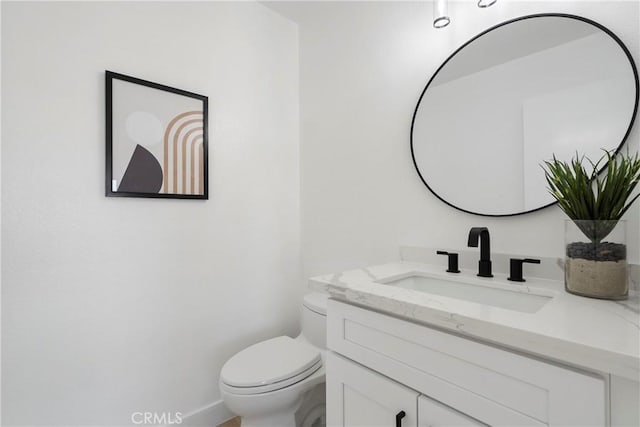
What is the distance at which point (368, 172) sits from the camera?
1.60m

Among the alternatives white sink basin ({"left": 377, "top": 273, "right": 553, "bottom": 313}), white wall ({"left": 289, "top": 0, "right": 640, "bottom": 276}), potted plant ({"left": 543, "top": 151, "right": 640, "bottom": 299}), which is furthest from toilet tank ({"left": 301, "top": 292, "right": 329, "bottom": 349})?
potted plant ({"left": 543, "top": 151, "right": 640, "bottom": 299})

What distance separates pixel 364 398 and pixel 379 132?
1.18 m

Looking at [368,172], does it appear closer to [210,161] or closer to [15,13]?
[210,161]

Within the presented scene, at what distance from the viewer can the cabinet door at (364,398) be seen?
78cm

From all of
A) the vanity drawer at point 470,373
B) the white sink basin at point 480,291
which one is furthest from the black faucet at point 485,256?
the vanity drawer at point 470,373

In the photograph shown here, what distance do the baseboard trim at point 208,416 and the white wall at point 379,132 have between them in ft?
2.88

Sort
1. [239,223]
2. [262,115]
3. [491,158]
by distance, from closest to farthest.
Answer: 1. [491,158]
2. [239,223]
3. [262,115]

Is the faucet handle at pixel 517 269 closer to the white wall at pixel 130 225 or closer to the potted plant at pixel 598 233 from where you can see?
the potted plant at pixel 598 233

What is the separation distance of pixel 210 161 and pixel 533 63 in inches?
58.3

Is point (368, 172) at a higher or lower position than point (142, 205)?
higher

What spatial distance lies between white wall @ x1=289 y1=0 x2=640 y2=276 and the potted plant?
0.63ft

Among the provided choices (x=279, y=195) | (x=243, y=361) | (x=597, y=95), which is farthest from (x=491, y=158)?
(x=243, y=361)

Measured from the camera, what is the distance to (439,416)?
715mm

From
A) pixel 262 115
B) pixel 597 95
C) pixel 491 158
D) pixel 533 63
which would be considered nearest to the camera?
pixel 597 95
